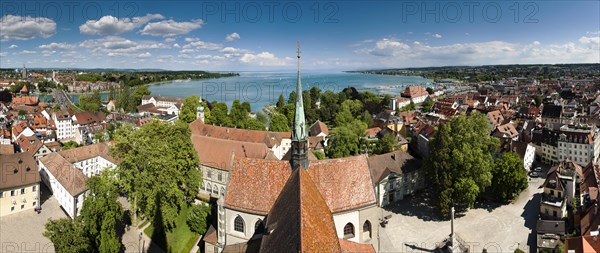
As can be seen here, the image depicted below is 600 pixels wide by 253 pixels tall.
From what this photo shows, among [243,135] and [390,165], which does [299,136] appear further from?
[243,135]

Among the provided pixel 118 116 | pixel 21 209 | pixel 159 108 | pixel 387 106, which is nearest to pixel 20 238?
pixel 21 209

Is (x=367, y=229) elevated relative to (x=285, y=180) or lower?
lower

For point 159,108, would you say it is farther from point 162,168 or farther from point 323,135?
point 162,168

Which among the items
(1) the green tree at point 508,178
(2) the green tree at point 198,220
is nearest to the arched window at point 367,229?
(2) the green tree at point 198,220

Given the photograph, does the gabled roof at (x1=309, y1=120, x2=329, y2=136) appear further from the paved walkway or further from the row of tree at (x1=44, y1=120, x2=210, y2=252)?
the paved walkway

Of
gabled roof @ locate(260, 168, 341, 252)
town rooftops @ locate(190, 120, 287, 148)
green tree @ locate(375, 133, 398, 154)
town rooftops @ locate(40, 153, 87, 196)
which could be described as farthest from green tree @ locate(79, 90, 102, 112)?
gabled roof @ locate(260, 168, 341, 252)

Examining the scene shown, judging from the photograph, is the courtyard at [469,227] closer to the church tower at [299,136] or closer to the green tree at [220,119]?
the church tower at [299,136]

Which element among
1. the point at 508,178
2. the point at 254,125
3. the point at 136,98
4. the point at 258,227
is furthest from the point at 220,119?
the point at 136,98
